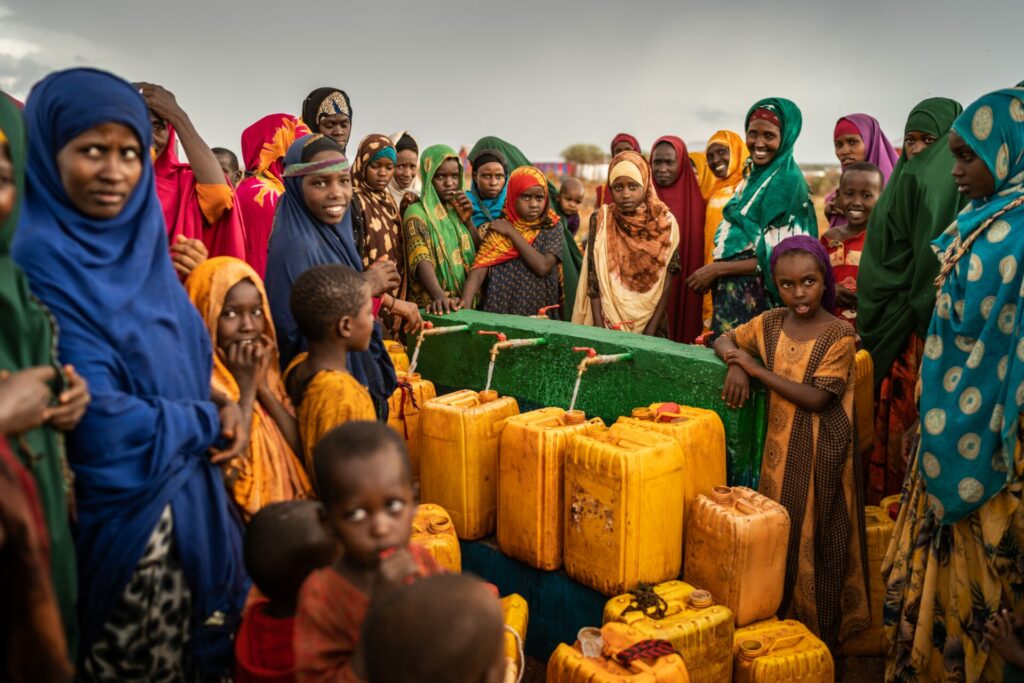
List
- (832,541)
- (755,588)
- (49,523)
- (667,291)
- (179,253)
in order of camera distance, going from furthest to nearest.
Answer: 1. (667,291)
2. (832,541)
3. (755,588)
4. (179,253)
5. (49,523)

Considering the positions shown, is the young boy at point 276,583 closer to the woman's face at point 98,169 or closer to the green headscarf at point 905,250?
the woman's face at point 98,169

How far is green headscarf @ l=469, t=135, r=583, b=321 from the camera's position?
242 inches

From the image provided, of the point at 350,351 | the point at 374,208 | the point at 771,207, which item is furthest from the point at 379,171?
the point at 771,207

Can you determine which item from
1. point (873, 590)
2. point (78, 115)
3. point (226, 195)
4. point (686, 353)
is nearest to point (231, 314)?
point (78, 115)

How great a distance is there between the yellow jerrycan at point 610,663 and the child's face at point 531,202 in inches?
123

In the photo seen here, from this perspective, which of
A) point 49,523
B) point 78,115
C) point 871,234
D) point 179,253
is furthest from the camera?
point 871,234

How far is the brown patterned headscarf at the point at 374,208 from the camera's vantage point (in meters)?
4.73

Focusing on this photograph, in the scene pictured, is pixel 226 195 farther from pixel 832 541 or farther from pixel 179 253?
pixel 832 541

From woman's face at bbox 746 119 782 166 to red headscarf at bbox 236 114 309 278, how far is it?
272cm

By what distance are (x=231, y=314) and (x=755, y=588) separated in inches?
87.4

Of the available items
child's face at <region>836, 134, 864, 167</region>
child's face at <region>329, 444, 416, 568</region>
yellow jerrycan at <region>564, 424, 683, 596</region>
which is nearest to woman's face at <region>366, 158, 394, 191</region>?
yellow jerrycan at <region>564, 424, 683, 596</region>

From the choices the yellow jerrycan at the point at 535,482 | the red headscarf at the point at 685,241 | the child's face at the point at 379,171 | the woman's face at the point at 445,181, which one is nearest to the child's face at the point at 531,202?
the woman's face at the point at 445,181

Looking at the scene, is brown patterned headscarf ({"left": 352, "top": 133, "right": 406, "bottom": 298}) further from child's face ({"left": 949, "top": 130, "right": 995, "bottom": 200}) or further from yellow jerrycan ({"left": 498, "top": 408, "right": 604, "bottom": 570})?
child's face ({"left": 949, "top": 130, "right": 995, "bottom": 200})

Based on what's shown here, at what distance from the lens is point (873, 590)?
3520 mm
